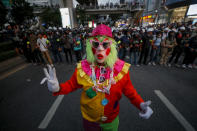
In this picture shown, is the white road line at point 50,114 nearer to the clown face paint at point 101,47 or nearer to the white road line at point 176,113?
the clown face paint at point 101,47

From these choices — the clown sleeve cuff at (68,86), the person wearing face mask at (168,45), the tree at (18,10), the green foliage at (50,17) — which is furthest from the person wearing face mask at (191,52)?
the green foliage at (50,17)

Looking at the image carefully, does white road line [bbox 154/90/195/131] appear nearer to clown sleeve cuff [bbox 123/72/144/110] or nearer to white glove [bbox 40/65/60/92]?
clown sleeve cuff [bbox 123/72/144/110]

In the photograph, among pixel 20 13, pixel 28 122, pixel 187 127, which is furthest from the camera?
pixel 20 13

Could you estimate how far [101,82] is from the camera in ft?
4.03

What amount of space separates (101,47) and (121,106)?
2.41m

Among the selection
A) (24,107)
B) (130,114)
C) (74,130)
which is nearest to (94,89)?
(74,130)

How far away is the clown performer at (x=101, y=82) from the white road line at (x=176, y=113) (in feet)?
6.97

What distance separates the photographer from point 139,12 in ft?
105

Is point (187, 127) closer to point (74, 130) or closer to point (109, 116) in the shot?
point (109, 116)

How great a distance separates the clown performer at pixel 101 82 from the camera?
1.18 metres

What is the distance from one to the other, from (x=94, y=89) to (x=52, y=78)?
20.0 inches

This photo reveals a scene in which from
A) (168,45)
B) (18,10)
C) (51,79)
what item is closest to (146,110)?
(51,79)

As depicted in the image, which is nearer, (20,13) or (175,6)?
(20,13)

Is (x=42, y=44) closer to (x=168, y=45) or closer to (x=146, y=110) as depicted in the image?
(x=146, y=110)
